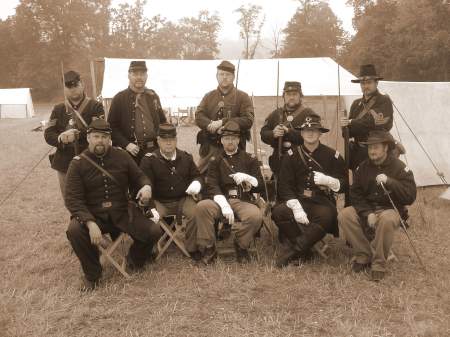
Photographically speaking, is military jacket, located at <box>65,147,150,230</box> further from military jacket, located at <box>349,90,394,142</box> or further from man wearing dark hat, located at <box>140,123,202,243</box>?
military jacket, located at <box>349,90,394,142</box>

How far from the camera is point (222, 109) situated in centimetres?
526

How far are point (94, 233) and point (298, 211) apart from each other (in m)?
1.96

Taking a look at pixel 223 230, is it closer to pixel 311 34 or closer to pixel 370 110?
pixel 370 110

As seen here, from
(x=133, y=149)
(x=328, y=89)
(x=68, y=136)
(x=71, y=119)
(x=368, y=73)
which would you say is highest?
(x=368, y=73)

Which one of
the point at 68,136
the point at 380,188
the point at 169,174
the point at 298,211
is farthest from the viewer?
the point at 169,174

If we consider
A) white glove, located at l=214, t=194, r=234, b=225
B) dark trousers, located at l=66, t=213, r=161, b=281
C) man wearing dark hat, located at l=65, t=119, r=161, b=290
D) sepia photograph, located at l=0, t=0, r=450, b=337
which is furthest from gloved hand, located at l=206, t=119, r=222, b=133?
dark trousers, located at l=66, t=213, r=161, b=281

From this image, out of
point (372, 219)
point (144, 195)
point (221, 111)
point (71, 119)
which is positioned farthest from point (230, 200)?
point (71, 119)

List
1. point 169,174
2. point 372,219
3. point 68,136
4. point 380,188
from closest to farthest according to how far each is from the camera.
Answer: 1. point 372,219
2. point 380,188
3. point 68,136
4. point 169,174

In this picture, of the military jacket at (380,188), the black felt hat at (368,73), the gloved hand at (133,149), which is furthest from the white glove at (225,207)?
the black felt hat at (368,73)

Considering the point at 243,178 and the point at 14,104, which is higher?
the point at 243,178

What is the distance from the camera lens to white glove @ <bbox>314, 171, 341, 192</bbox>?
438 centimetres

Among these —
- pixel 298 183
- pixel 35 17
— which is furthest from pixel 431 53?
pixel 35 17

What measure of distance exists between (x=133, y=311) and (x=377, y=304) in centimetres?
196

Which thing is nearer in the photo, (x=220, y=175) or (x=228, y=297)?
(x=228, y=297)
